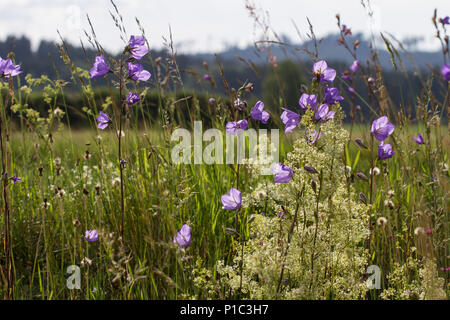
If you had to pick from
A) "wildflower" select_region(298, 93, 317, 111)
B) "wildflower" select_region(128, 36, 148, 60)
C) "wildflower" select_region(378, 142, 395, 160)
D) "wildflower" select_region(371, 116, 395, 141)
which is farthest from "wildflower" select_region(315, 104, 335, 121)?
"wildflower" select_region(128, 36, 148, 60)

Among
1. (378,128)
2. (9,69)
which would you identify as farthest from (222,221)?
(9,69)

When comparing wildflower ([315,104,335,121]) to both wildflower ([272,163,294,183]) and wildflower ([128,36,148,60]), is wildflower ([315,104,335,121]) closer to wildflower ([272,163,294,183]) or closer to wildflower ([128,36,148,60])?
wildflower ([272,163,294,183])

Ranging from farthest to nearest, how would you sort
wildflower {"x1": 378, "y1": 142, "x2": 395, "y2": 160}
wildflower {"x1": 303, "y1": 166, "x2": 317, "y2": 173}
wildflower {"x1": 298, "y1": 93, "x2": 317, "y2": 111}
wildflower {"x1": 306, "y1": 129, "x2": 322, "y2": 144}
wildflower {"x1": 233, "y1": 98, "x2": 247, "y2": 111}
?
1. wildflower {"x1": 378, "y1": 142, "x2": 395, "y2": 160}
2. wildflower {"x1": 233, "y1": 98, "x2": 247, "y2": 111}
3. wildflower {"x1": 298, "y1": 93, "x2": 317, "y2": 111}
4. wildflower {"x1": 306, "y1": 129, "x2": 322, "y2": 144}
5. wildflower {"x1": 303, "y1": 166, "x2": 317, "y2": 173}

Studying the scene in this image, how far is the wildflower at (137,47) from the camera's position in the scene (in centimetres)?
178

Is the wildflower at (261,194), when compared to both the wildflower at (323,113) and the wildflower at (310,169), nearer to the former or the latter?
the wildflower at (310,169)

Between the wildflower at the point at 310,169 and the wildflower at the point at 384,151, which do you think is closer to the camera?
the wildflower at the point at 310,169

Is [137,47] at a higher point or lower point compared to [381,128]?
higher

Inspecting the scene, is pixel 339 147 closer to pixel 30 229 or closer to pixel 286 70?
pixel 30 229

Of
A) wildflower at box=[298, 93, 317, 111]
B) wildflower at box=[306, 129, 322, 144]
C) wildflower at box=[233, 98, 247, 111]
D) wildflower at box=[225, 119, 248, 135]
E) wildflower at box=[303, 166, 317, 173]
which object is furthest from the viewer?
wildflower at box=[225, 119, 248, 135]

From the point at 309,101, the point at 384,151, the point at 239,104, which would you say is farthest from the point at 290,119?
the point at 384,151

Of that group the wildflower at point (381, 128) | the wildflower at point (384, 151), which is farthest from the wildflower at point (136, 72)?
the wildflower at point (384, 151)

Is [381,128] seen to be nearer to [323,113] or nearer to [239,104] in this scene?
[323,113]

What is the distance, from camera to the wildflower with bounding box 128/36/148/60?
1.78 m

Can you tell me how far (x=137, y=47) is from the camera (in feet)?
5.93
